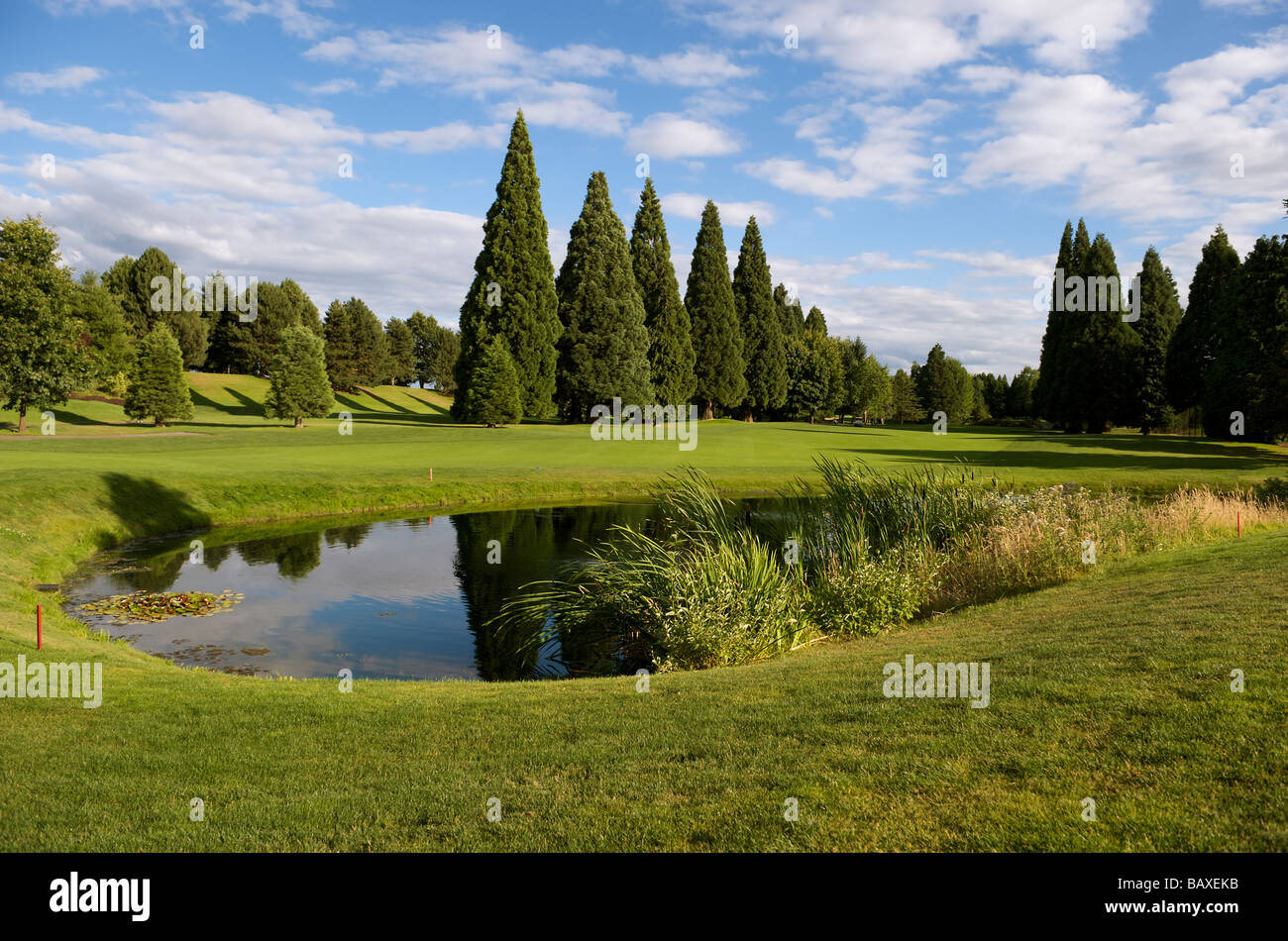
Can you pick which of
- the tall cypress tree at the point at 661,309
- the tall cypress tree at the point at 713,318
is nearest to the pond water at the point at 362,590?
the tall cypress tree at the point at 661,309

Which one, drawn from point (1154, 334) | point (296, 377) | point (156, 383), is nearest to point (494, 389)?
point (296, 377)

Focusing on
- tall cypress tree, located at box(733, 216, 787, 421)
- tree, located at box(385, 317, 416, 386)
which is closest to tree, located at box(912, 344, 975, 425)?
tall cypress tree, located at box(733, 216, 787, 421)

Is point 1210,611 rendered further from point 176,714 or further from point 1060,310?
point 1060,310

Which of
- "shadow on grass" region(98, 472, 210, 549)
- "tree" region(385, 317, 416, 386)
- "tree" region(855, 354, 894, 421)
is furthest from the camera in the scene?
"tree" region(385, 317, 416, 386)

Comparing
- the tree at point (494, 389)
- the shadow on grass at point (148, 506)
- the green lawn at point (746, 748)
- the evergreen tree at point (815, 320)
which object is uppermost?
the evergreen tree at point (815, 320)

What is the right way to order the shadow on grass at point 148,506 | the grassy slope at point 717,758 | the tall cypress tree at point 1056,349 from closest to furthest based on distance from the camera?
1. the grassy slope at point 717,758
2. the shadow on grass at point 148,506
3. the tall cypress tree at point 1056,349

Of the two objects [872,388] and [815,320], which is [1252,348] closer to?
[872,388]

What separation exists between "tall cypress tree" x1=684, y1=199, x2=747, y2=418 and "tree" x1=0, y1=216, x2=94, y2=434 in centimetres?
4165

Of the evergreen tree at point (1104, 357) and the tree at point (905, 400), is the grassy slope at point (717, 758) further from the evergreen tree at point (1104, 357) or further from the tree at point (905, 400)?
the tree at point (905, 400)

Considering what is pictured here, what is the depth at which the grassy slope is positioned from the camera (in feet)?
16.8

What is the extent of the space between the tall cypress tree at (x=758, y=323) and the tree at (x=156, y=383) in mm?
43137

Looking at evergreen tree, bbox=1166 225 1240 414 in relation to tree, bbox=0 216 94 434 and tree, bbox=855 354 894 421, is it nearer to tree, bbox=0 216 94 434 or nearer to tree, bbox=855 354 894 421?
tree, bbox=855 354 894 421

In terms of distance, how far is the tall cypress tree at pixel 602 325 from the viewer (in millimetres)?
58875
